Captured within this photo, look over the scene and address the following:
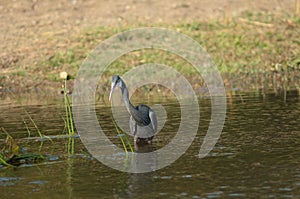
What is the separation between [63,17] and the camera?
22953mm

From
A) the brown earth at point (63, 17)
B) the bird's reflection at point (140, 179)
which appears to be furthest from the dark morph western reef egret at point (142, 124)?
the brown earth at point (63, 17)

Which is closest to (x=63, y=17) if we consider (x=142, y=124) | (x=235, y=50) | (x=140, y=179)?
A: (x=235, y=50)

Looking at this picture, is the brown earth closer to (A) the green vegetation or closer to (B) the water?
(A) the green vegetation

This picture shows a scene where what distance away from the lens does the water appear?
23.5 ft

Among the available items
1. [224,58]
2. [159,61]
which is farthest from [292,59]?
[159,61]

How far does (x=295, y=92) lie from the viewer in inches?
584

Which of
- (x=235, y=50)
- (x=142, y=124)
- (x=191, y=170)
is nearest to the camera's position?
(x=191, y=170)

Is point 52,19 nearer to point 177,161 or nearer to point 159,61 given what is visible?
point 159,61

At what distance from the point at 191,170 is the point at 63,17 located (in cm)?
1568

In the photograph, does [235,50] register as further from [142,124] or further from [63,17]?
[142,124]

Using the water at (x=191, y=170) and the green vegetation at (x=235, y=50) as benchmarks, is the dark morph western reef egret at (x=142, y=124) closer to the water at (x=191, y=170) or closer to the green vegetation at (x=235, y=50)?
the water at (x=191, y=170)

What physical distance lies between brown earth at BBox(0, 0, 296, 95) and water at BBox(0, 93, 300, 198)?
25.2ft

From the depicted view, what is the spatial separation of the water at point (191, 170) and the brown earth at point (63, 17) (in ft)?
25.2

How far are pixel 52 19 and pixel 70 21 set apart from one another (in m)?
0.68
